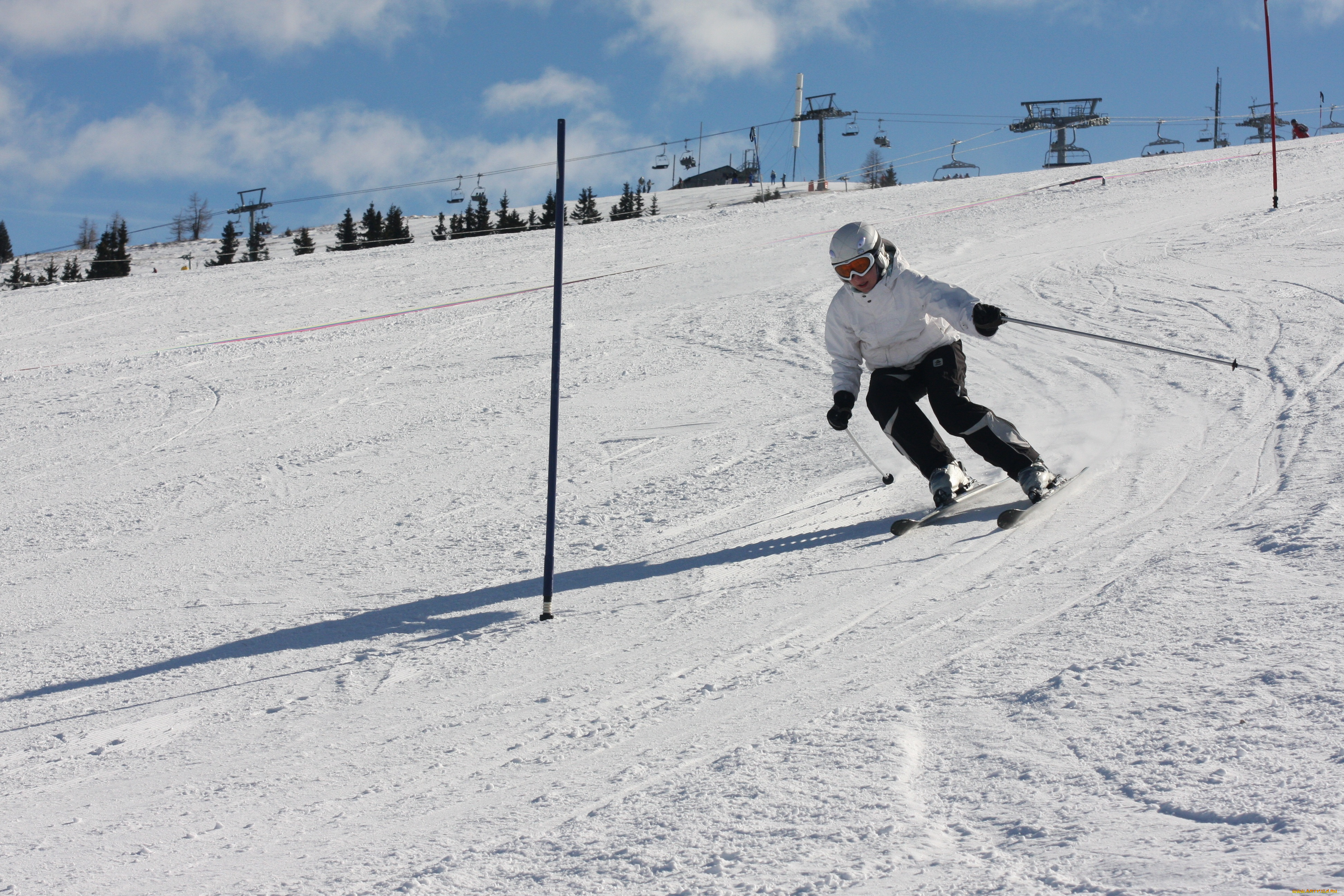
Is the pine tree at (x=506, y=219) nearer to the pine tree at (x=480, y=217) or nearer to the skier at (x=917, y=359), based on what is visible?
the pine tree at (x=480, y=217)

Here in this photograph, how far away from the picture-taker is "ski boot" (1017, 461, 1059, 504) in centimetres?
491

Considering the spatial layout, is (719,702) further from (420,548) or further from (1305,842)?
(420,548)

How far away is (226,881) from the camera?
234 centimetres

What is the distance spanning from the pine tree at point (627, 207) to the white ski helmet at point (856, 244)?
50.7 metres

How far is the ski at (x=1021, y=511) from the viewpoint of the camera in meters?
4.63

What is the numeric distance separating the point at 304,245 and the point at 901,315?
50.3 metres

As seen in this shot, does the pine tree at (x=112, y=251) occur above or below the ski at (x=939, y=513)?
above

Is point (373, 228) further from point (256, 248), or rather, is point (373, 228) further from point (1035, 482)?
point (1035, 482)

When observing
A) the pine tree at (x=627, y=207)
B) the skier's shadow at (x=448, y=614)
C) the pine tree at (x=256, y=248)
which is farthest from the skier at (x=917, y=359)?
the pine tree at (x=627, y=207)

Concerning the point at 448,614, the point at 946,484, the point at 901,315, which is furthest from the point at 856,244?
the point at 448,614

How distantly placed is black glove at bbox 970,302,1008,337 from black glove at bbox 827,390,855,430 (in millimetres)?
791

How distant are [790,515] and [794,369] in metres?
3.94

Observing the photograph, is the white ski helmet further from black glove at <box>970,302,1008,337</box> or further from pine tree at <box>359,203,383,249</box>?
pine tree at <box>359,203,383,249</box>

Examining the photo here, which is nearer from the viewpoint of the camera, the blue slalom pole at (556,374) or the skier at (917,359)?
the blue slalom pole at (556,374)
